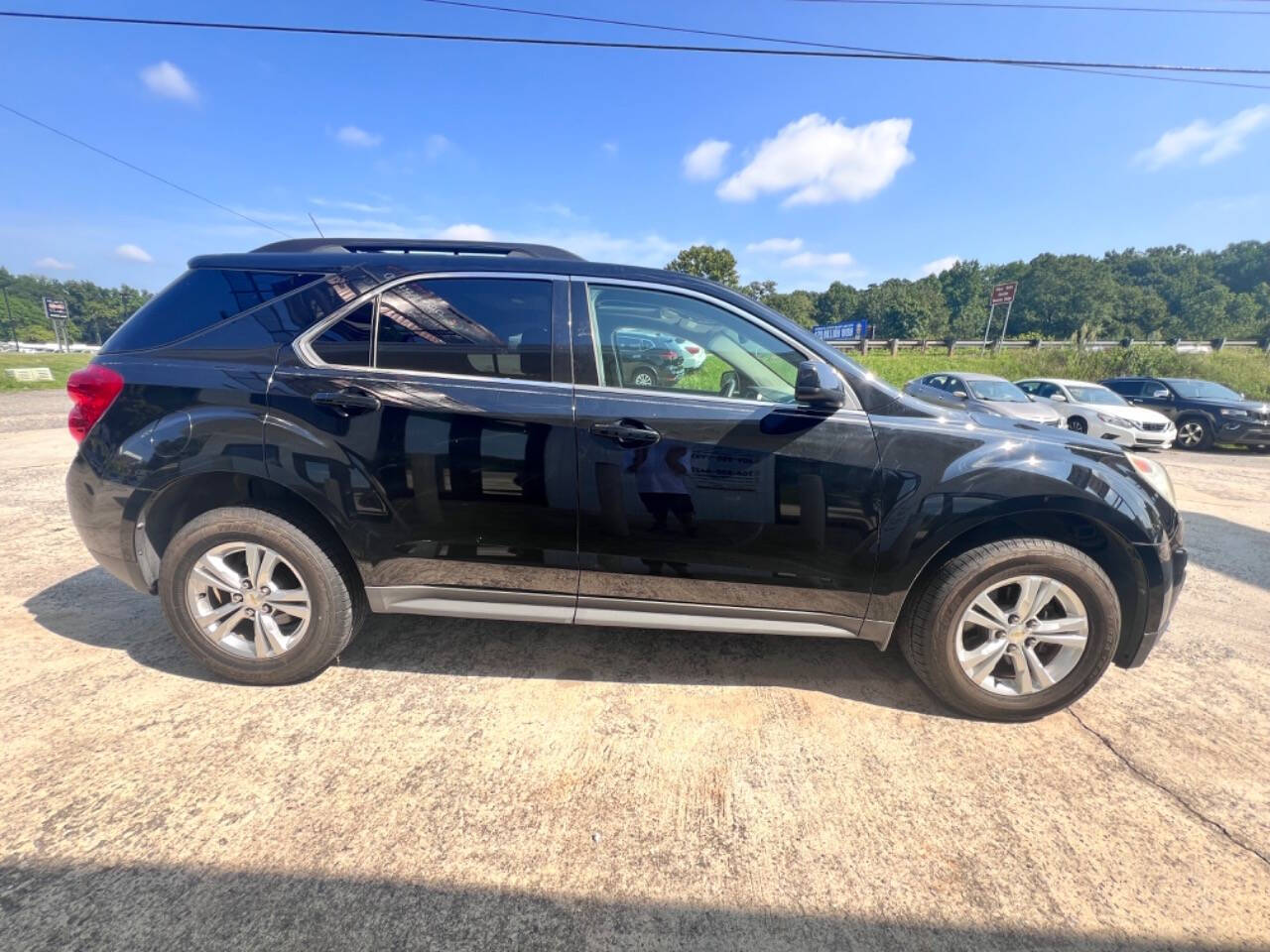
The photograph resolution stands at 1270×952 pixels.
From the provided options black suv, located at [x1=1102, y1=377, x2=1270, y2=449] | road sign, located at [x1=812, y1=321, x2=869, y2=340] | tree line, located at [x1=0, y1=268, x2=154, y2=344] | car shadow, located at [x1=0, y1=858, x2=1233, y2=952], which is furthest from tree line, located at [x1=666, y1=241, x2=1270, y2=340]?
tree line, located at [x1=0, y1=268, x2=154, y2=344]

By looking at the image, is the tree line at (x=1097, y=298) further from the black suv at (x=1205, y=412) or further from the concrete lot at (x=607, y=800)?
the concrete lot at (x=607, y=800)

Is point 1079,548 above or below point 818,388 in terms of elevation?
below

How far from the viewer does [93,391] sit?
7.70 feet

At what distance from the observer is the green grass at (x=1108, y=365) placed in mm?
19766

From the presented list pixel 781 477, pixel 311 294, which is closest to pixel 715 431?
pixel 781 477

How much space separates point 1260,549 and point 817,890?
5.67 metres

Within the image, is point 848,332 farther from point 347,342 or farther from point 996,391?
point 347,342

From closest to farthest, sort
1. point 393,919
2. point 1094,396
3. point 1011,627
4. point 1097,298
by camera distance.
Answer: point 393,919
point 1011,627
point 1094,396
point 1097,298

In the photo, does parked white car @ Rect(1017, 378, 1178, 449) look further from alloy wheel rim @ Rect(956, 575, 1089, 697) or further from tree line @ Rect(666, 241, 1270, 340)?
tree line @ Rect(666, 241, 1270, 340)

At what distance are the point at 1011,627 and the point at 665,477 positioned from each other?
1.64 m

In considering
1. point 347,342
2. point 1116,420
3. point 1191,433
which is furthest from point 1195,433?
point 347,342

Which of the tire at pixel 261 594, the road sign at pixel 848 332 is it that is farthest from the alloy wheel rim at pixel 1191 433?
the road sign at pixel 848 332

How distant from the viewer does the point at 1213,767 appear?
6.99 ft

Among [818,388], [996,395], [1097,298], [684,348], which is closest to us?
[818,388]
